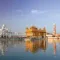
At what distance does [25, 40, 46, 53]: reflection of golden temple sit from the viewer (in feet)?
18.4

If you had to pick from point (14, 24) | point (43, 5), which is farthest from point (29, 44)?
point (43, 5)

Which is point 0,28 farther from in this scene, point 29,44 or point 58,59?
point 58,59

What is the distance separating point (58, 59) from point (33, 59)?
0.62 meters

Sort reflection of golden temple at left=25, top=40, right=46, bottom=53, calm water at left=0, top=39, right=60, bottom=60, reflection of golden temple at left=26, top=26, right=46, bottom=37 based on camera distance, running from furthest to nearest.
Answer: reflection of golden temple at left=26, top=26, right=46, bottom=37, reflection of golden temple at left=25, top=40, right=46, bottom=53, calm water at left=0, top=39, right=60, bottom=60

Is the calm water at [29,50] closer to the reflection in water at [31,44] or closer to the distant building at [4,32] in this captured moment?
the reflection in water at [31,44]

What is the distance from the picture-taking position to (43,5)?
574 cm

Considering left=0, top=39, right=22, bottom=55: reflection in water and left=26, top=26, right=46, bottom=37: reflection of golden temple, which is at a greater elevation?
left=26, top=26, right=46, bottom=37: reflection of golden temple

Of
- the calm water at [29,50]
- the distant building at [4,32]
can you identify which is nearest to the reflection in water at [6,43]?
the calm water at [29,50]

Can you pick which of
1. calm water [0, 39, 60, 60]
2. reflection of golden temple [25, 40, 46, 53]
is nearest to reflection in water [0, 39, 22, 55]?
calm water [0, 39, 60, 60]

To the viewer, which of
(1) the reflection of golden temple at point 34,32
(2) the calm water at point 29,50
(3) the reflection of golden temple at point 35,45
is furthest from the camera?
(1) the reflection of golden temple at point 34,32

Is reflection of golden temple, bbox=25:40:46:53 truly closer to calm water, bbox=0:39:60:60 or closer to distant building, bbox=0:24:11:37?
calm water, bbox=0:39:60:60

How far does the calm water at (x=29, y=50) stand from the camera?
18.0 feet

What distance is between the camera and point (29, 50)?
5.60 m

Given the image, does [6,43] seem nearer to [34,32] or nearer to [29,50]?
[29,50]
